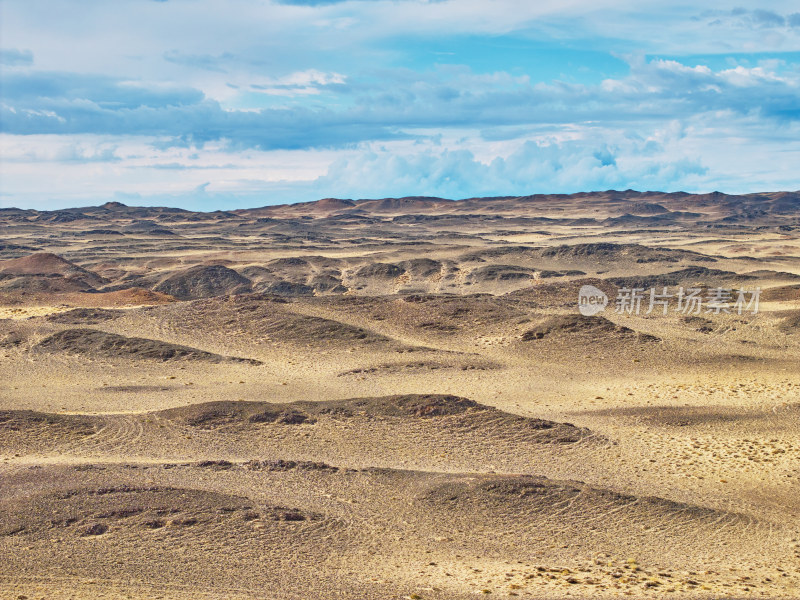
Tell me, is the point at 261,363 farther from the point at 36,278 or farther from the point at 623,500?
the point at 36,278

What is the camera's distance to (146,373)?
25547 mm

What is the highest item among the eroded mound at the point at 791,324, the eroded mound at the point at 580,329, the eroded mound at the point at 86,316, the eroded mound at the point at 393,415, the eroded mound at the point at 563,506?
the eroded mound at the point at 86,316

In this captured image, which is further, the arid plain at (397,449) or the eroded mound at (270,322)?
the eroded mound at (270,322)

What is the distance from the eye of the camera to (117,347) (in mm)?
27938

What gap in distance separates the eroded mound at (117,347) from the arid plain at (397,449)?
0.10m

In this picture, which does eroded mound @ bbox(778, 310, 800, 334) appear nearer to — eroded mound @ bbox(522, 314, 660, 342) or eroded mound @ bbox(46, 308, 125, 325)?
eroded mound @ bbox(522, 314, 660, 342)

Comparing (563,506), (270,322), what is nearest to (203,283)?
(270,322)

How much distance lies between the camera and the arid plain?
11609mm

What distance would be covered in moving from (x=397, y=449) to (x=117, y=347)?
13.9 meters

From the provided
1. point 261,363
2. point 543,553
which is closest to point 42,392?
point 261,363

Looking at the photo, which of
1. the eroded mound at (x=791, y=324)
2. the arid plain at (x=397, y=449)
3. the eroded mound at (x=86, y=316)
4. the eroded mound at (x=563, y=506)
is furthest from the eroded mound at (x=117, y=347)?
the eroded mound at (x=791, y=324)

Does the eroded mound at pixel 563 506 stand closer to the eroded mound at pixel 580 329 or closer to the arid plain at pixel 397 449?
the arid plain at pixel 397 449

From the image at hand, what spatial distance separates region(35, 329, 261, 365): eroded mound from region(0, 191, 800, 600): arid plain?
0.34 feet

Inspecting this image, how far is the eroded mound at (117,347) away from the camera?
2714cm
